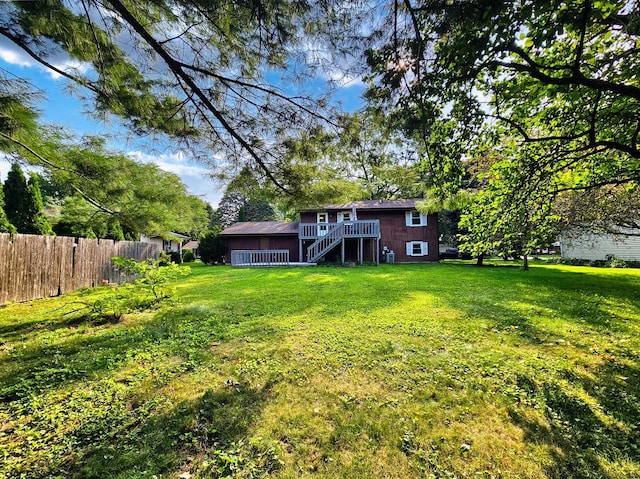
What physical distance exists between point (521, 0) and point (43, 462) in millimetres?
5231

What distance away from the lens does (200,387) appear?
2.73m

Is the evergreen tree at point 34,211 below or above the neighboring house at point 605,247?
above

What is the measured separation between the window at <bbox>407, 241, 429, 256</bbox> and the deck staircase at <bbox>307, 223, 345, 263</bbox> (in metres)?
5.51

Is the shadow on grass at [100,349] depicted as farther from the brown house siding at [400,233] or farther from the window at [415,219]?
the window at [415,219]

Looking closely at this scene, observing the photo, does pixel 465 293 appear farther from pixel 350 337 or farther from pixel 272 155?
pixel 272 155

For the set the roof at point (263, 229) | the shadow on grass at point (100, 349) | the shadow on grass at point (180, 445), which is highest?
the roof at point (263, 229)

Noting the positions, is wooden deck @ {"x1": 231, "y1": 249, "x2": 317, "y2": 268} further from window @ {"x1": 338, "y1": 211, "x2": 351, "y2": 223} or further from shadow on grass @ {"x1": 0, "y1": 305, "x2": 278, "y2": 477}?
shadow on grass @ {"x1": 0, "y1": 305, "x2": 278, "y2": 477}

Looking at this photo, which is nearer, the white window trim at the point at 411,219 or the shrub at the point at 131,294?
the shrub at the point at 131,294

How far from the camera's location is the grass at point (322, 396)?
1.83m

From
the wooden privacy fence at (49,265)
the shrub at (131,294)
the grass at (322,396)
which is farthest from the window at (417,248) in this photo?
the wooden privacy fence at (49,265)

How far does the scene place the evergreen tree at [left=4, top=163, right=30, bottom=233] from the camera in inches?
384

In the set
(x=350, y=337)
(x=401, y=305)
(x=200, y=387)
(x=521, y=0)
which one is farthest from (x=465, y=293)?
(x=200, y=387)

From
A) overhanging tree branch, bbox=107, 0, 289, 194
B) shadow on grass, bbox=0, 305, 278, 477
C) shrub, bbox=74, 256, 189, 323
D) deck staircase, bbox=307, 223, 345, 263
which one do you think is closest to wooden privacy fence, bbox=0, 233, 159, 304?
shrub, bbox=74, 256, 189, 323

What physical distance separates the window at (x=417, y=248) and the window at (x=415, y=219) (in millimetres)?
1310
